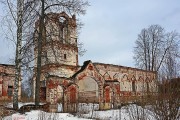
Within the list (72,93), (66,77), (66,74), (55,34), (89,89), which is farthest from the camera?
(89,89)

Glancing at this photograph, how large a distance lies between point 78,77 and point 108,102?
3386 millimetres

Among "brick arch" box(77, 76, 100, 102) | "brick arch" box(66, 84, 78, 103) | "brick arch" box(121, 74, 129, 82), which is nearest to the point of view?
"brick arch" box(66, 84, 78, 103)

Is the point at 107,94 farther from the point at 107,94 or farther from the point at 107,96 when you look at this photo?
the point at 107,96

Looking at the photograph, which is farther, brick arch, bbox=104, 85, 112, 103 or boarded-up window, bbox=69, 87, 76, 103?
brick arch, bbox=104, 85, 112, 103

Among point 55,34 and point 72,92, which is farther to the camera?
point 72,92

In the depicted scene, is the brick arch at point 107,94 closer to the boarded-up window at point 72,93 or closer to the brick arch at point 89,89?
the boarded-up window at point 72,93

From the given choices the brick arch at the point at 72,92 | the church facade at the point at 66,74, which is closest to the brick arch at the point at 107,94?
the church facade at the point at 66,74

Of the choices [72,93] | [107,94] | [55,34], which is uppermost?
[55,34]

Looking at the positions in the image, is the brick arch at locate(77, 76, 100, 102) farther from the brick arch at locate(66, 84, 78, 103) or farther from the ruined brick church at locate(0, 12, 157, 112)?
the brick arch at locate(66, 84, 78, 103)

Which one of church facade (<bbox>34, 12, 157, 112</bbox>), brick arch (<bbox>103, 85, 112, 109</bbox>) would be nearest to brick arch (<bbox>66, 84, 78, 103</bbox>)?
church facade (<bbox>34, 12, 157, 112</bbox>)

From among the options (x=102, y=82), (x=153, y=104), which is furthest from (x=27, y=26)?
(x=153, y=104)

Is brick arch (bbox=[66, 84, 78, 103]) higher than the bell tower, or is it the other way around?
the bell tower

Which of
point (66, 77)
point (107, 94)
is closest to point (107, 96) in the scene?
point (107, 94)

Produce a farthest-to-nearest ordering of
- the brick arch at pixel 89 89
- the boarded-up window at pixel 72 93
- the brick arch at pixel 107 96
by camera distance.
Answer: the brick arch at pixel 89 89, the brick arch at pixel 107 96, the boarded-up window at pixel 72 93
